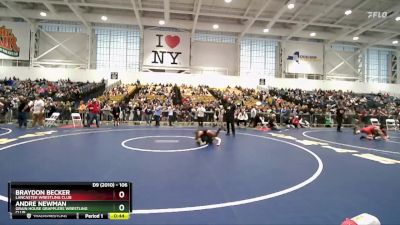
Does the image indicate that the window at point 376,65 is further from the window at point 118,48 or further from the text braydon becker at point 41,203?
the text braydon becker at point 41,203

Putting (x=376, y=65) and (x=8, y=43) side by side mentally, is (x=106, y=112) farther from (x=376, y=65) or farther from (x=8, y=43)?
(x=376, y=65)

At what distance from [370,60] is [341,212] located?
155ft

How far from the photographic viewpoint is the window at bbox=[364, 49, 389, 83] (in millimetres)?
41750

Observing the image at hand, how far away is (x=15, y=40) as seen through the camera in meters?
32.5

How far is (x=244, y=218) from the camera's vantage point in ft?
11.1

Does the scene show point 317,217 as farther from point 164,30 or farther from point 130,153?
point 164,30

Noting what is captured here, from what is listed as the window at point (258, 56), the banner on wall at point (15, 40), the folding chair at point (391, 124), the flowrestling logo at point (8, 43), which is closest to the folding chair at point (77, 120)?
the banner on wall at point (15, 40)

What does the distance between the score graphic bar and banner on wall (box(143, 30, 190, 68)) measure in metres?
33.8

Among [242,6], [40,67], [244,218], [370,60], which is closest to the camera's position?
[244,218]

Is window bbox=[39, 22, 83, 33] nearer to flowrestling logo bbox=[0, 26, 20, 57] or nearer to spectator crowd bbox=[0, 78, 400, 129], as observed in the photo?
flowrestling logo bbox=[0, 26, 20, 57]

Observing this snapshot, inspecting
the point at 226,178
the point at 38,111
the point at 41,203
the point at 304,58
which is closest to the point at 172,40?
the point at 304,58

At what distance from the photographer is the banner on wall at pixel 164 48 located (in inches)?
1372

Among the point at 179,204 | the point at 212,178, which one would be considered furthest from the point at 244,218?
the point at 212,178

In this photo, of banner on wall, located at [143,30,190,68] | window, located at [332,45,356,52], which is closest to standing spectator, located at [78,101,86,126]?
banner on wall, located at [143,30,190,68]
